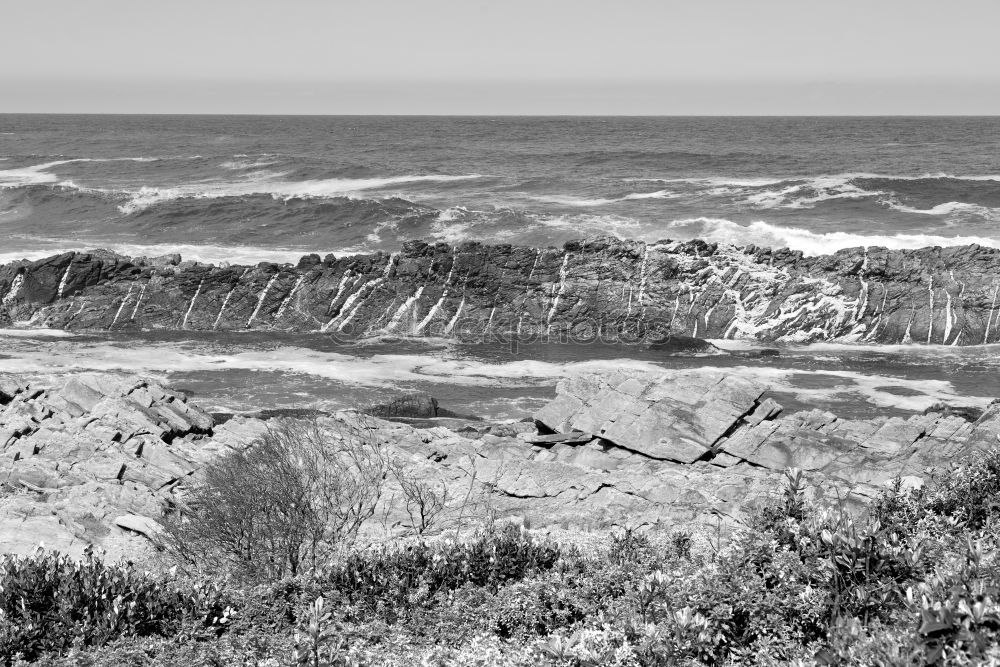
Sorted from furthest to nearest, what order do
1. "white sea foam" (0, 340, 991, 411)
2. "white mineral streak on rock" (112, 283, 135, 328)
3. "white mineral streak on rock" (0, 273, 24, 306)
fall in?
"white mineral streak on rock" (0, 273, 24, 306) < "white mineral streak on rock" (112, 283, 135, 328) < "white sea foam" (0, 340, 991, 411)

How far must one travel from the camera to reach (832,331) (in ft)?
117

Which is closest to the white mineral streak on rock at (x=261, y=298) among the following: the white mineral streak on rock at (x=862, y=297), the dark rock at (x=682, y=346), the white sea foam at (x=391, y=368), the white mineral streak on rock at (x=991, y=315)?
the white sea foam at (x=391, y=368)

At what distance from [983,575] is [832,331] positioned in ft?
94.8

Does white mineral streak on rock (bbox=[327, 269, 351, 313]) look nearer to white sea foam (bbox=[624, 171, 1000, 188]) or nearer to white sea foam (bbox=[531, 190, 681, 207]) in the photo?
white sea foam (bbox=[531, 190, 681, 207])

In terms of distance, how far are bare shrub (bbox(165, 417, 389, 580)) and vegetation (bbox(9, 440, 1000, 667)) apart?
2307 mm

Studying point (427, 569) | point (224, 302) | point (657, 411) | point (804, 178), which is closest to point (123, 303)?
point (224, 302)

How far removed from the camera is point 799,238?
53062 mm

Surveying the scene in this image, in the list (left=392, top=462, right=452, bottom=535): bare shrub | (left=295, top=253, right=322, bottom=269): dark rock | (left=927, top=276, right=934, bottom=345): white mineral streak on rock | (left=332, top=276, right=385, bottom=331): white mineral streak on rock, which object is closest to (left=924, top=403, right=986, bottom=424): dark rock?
(left=927, top=276, right=934, bottom=345): white mineral streak on rock

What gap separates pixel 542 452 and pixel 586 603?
11.0m

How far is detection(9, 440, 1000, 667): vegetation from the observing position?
325 inches

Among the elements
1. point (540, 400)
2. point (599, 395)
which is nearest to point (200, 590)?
point (599, 395)

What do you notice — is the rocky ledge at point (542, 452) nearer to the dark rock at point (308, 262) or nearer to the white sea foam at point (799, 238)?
the dark rock at point (308, 262)

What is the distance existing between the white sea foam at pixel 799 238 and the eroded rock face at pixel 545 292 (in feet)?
39.9

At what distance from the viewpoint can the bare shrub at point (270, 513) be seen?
44.6 feet
